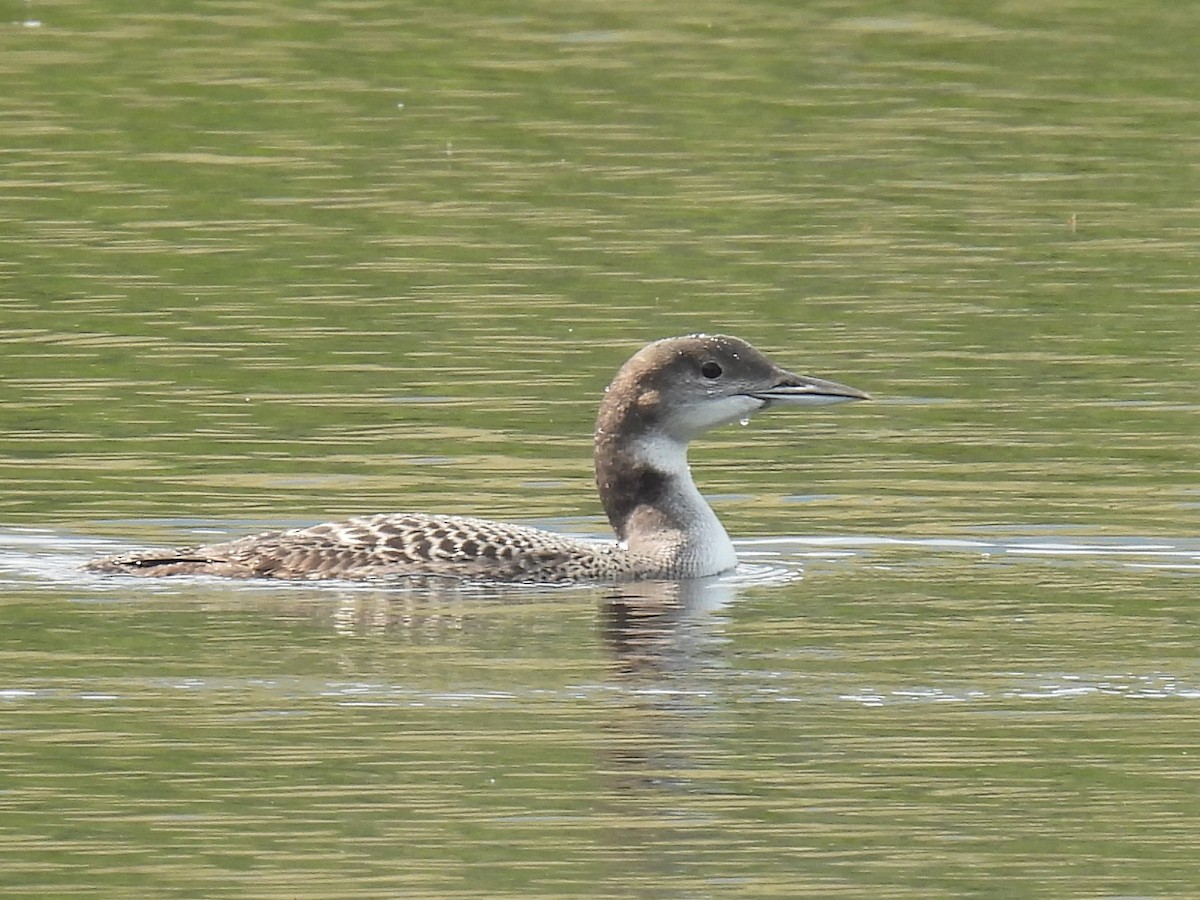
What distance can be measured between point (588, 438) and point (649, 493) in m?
1.51

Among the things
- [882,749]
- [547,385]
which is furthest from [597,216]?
[882,749]

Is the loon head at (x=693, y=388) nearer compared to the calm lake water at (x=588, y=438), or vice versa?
the calm lake water at (x=588, y=438)

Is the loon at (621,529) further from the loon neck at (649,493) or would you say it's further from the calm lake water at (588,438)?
the calm lake water at (588,438)

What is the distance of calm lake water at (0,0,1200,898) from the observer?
32.0ft

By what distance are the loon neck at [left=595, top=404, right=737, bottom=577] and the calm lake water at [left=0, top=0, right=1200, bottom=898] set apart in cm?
23

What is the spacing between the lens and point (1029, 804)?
9.86 meters

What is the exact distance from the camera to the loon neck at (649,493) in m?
13.8

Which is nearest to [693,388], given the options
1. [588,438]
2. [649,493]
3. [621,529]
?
[649,493]

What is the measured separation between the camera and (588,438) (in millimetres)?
15609

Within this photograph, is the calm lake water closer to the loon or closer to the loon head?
the loon

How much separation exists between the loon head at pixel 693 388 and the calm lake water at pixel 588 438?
0.53 metres

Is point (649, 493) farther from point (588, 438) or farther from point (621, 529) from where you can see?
point (588, 438)

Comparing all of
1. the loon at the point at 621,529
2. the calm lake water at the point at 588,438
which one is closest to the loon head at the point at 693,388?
the loon at the point at 621,529

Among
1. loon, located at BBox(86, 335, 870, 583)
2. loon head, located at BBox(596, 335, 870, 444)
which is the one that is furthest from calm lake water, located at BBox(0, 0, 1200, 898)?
loon head, located at BBox(596, 335, 870, 444)
